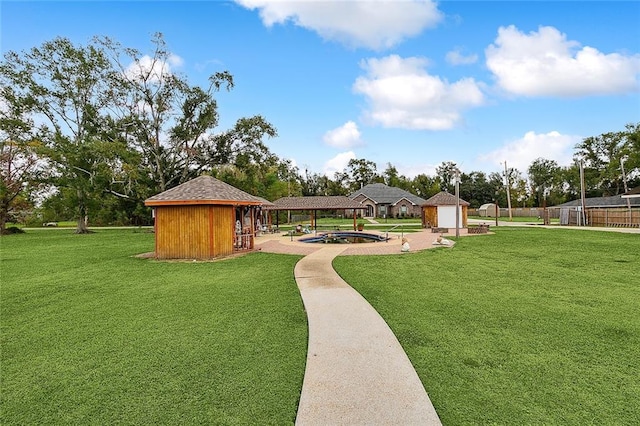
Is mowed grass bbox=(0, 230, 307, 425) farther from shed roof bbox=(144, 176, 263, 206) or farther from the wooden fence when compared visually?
the wooden fence

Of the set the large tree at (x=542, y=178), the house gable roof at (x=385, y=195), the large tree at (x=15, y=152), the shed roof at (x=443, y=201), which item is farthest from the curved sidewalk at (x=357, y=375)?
the large tree at (x=542, y=178)

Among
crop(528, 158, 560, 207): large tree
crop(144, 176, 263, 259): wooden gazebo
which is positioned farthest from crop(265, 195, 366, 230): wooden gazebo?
crop(528, 158, 560, 207): large tree

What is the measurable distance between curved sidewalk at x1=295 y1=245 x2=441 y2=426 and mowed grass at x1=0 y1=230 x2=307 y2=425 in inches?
7.3

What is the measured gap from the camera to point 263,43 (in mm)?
15727

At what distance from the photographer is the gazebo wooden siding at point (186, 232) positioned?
12922 mm

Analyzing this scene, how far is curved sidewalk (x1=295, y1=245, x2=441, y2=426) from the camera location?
2900mm

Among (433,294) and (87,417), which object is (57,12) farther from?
(433,294)

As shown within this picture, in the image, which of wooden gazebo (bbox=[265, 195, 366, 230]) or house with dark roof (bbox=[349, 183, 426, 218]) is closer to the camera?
wooden gazebo (bbox=[265, 195, 366, 230])

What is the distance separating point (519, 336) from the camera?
478 cm

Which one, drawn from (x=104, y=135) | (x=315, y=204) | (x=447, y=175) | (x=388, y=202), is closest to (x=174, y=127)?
(x=104, y=135)

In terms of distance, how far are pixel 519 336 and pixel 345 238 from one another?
716 inches

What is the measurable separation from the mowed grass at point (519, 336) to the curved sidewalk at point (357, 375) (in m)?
0.20

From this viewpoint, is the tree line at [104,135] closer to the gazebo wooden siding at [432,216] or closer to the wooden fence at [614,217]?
the gazebo wooden siding at [432,216]

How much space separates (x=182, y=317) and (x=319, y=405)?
3.63m
